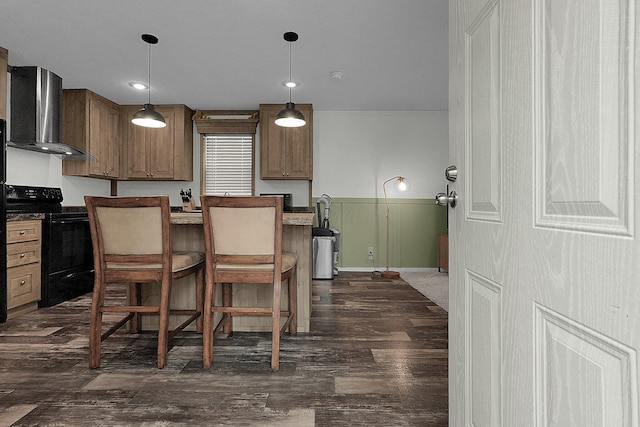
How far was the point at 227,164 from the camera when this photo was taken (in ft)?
17.9

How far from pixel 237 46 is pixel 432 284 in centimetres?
335

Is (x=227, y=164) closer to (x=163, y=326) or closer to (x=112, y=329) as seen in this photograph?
(x=112, y=329)

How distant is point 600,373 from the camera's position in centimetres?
52

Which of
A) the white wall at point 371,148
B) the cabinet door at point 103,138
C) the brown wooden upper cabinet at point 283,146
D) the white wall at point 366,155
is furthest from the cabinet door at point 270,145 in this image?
the cabinet door at point 103,138

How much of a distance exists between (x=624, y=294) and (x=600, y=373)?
14 centimetres

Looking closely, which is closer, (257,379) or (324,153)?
(257,379)

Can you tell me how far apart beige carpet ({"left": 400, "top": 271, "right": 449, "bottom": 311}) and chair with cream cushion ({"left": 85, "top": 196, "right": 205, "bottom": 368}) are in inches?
93.7

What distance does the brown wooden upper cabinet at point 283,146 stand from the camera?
5031 millimetres

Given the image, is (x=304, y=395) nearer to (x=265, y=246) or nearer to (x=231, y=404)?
(x=231, y=404)

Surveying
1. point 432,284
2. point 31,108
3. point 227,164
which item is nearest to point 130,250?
point 31,108

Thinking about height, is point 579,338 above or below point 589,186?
below

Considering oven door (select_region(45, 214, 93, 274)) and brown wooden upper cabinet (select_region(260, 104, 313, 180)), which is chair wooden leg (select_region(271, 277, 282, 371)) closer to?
oven door (select_region(45, 214, 93, 274))

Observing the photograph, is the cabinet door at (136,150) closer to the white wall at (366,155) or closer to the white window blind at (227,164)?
the white wall at (366,155)

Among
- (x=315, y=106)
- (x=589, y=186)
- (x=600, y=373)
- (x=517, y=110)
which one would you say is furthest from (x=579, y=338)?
(x=315, y=106)
